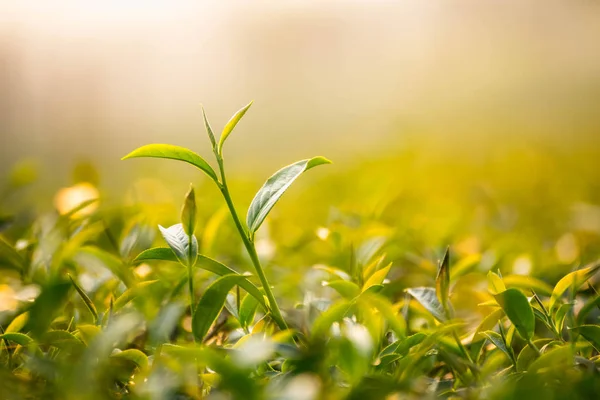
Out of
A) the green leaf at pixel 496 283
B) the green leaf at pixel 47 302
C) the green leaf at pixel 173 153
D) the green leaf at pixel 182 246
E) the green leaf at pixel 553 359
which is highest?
the green leaf at pixel 173 153

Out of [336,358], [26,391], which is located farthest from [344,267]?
[26,391]

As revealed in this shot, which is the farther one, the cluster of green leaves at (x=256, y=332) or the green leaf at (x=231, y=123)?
the green leaf at (x=231, y=123)

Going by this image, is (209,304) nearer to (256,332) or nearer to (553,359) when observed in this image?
(256,332)

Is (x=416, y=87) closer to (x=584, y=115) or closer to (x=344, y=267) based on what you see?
(x=584, y=115)

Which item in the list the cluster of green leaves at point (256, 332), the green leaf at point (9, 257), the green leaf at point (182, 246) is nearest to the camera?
the cluster of green leaves at point (256, 332)

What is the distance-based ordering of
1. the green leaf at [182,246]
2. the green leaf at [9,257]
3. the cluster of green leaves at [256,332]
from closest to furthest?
the cluster of green leaves at [256,332], the green leaf at [182,246], the green leaf at [9,257]

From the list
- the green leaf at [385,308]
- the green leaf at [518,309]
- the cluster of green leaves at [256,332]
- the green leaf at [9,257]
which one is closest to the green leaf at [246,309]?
the cluster of green leaves at [256,332]

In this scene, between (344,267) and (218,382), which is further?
(344,267)

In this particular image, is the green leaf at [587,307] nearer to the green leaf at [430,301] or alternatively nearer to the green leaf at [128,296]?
the green leaf at [430,301]
